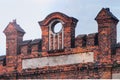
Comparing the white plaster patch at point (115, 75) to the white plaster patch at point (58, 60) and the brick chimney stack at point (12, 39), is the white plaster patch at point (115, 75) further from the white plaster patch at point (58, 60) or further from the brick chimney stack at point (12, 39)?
the brick chimney stack at point (12, 39)

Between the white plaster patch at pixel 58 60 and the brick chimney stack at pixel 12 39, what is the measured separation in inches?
30.8

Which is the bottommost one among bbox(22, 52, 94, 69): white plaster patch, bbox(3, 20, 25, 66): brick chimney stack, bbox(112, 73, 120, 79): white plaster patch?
bbox(112, 73, 120, 79): white plaster patch

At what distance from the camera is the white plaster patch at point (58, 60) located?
20.4m

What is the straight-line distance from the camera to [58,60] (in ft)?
69.7

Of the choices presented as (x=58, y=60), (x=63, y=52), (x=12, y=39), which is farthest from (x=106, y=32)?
(x=12, y=39)

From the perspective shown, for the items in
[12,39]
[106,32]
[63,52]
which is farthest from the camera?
[12,39]

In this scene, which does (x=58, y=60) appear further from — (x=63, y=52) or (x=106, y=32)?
(x=106, y=32)

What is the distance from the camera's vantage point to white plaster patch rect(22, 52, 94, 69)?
66.9 ft

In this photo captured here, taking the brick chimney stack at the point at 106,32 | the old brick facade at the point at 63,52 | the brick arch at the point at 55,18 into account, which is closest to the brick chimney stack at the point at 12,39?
the old brick facade at the point at 63,52

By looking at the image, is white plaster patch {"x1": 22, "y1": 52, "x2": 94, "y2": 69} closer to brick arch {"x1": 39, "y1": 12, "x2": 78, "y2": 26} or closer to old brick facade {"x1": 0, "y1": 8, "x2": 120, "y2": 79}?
old brick facade {"x1": 0, "y1": 8, "x2": 120, "y2": 79}

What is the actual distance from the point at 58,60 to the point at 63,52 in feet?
1.48

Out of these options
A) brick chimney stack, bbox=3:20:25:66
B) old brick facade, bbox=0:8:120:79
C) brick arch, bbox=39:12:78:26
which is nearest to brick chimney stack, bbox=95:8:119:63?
old brick facade, bbox=0:8:120:79

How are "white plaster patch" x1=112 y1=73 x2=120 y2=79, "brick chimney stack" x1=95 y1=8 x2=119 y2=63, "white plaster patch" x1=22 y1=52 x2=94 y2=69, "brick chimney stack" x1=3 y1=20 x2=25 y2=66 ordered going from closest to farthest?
"white plaster patch" x1=112 y1=73 x2=120 y2=79 → "brick chimney stack" x1=95 y1=8 x2=119 y2=63 → "white plaster patch" x1=22 y1=52 x2=94 y2=69 → "brick chimney stack" x1=3 y1=20 x2=25 y2=66

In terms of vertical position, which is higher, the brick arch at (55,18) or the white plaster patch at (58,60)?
the brick arch at (55,18)
